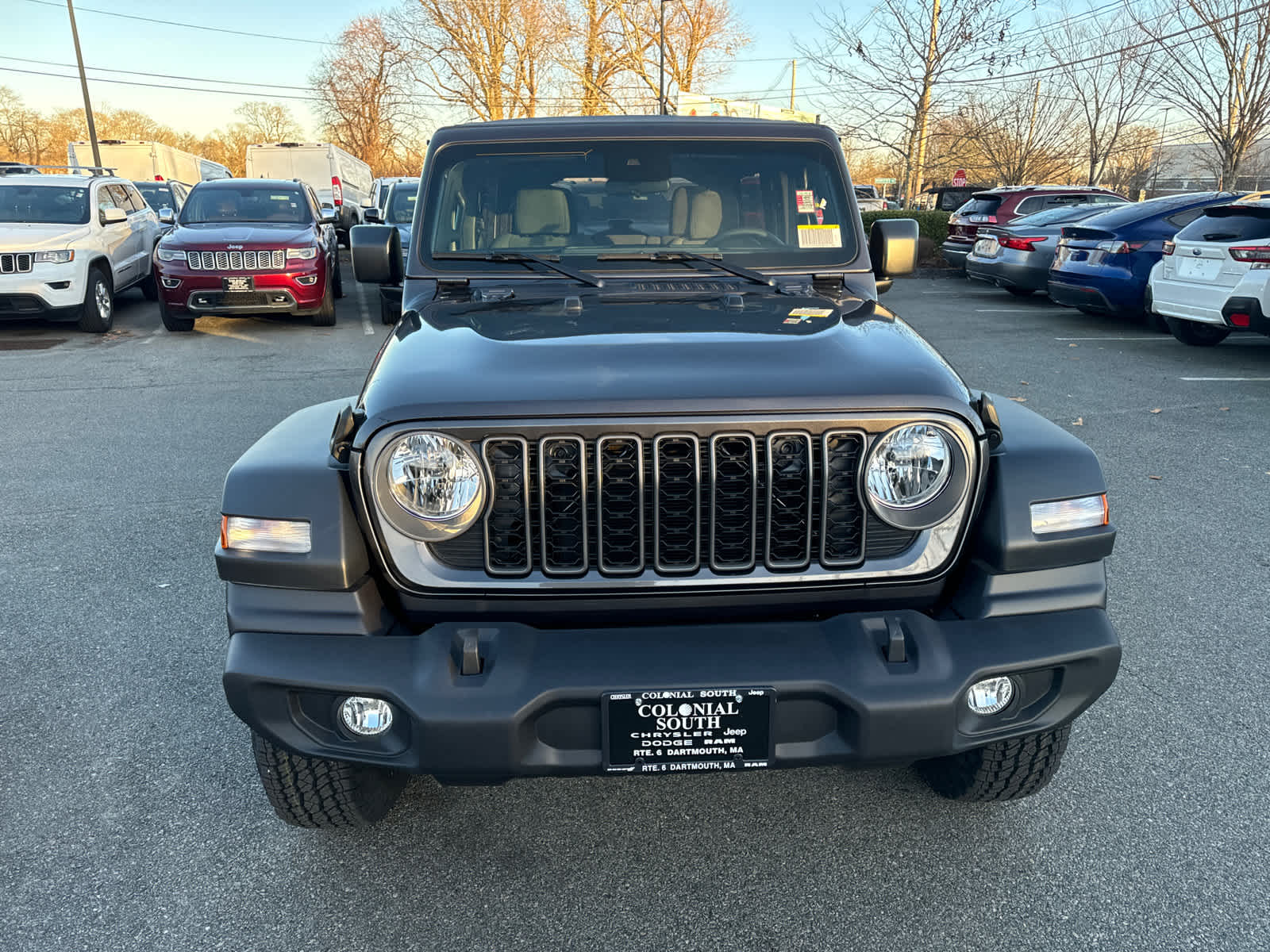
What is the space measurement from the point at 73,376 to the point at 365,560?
855 centimetres

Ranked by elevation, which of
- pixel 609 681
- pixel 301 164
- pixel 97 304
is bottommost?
pixel 97 304

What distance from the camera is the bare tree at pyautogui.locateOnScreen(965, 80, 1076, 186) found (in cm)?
2550

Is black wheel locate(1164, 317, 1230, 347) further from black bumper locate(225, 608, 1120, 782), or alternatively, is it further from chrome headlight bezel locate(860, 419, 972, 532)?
black bumper locate(225, 608, 1120, 782)

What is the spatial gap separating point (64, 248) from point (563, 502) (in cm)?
1105

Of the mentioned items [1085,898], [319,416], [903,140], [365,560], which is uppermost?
[903,140]

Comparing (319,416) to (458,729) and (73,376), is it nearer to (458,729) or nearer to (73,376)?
(458,729)

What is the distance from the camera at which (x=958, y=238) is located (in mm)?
16891

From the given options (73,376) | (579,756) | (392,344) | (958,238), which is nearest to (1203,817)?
(579,756)

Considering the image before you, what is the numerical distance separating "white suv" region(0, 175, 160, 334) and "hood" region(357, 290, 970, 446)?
10060 millimetres

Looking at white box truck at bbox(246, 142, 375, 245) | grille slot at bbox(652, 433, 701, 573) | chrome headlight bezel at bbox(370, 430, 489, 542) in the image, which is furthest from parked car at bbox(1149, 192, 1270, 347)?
white box truck at bbox(246, 142, 375, 245)

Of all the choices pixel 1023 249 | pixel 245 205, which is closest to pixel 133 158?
pixel 245 205

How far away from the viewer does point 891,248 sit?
3.61 m

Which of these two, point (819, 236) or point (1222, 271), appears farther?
point (1222, 271)

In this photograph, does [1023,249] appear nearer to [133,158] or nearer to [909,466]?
[909,466]
